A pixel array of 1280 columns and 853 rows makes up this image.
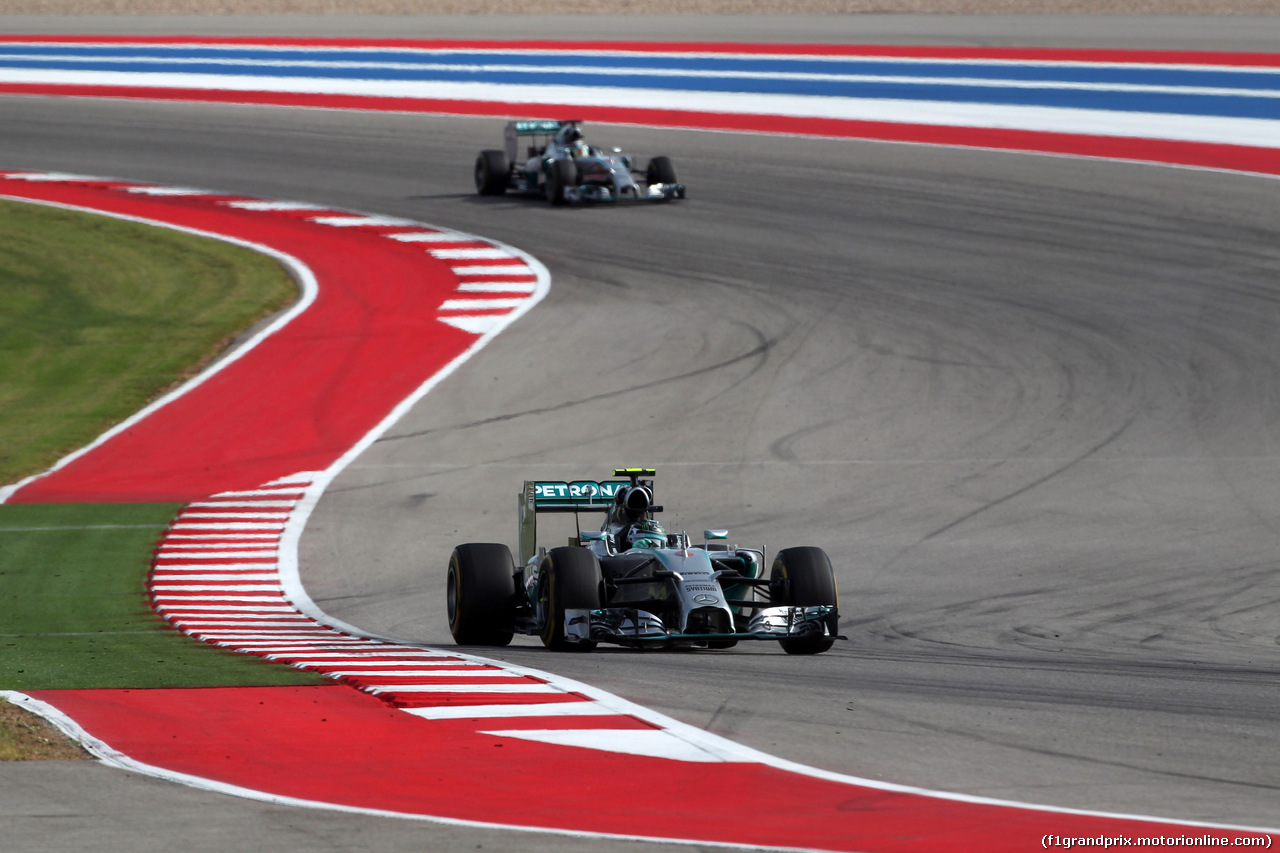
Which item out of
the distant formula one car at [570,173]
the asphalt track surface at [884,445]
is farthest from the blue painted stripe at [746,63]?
the distant formula one car at [570,173]

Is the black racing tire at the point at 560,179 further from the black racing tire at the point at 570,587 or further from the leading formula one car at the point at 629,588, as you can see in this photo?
the black racing tire at the point at 570,587

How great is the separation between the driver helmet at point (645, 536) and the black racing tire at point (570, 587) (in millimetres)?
530

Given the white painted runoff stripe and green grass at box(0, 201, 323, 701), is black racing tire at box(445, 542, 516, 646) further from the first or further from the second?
the white painted runoff stripe

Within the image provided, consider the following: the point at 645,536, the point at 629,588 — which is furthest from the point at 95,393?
the point at 629,588

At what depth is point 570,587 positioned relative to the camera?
11.2 metres

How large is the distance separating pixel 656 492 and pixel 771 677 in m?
7.53

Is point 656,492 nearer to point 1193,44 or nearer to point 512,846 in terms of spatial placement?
point 512,846

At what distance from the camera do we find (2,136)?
3800cm

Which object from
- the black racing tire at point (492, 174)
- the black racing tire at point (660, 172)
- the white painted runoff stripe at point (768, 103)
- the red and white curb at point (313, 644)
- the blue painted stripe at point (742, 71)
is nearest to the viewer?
the red and white curb at point (313, 644)

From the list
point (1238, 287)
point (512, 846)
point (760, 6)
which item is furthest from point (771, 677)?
point (760, 6)

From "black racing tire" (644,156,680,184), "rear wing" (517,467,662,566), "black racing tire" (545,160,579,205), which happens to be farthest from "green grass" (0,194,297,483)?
"rear wing" (517,467,662,566)

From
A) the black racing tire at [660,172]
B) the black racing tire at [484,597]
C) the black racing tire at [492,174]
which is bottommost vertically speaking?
the black racing tire at [484,597]

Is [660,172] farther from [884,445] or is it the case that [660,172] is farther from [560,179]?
[884,445]

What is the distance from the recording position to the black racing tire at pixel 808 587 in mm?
11430
